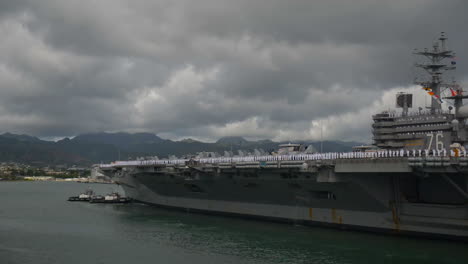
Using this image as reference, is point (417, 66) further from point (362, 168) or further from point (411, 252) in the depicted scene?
point (411, 252)

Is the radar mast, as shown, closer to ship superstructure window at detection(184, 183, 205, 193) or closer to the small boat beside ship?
ship superstructure window at detection(184, 183, 205, 193)

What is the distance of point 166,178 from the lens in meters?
30.6

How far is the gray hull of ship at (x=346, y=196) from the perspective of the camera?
63.6 ft

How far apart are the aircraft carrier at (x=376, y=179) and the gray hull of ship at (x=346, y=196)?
46 millimetres

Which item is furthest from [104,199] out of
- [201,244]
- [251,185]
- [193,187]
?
[201,244]

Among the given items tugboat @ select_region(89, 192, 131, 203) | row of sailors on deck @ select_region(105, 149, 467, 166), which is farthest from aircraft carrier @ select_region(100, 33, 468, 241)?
tugboat @ select_region(89, 192, 131, 203)

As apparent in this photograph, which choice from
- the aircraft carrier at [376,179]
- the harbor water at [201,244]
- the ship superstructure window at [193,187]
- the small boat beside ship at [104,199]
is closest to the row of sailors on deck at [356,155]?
the aircraft carrier at [376,179]

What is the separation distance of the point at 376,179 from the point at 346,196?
1.87 meters

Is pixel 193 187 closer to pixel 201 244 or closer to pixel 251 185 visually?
pixel 251 185

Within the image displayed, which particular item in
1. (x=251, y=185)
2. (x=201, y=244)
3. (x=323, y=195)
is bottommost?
(x=201, y=244)

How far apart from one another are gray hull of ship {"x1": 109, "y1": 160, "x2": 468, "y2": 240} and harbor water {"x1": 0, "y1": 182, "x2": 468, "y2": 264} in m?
0.66

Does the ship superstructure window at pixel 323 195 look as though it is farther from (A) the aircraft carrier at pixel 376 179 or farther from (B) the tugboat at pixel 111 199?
(B) the tugboat at pixel 111 199

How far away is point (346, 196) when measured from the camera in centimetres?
2177

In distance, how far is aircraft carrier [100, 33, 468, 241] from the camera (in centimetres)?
1912
